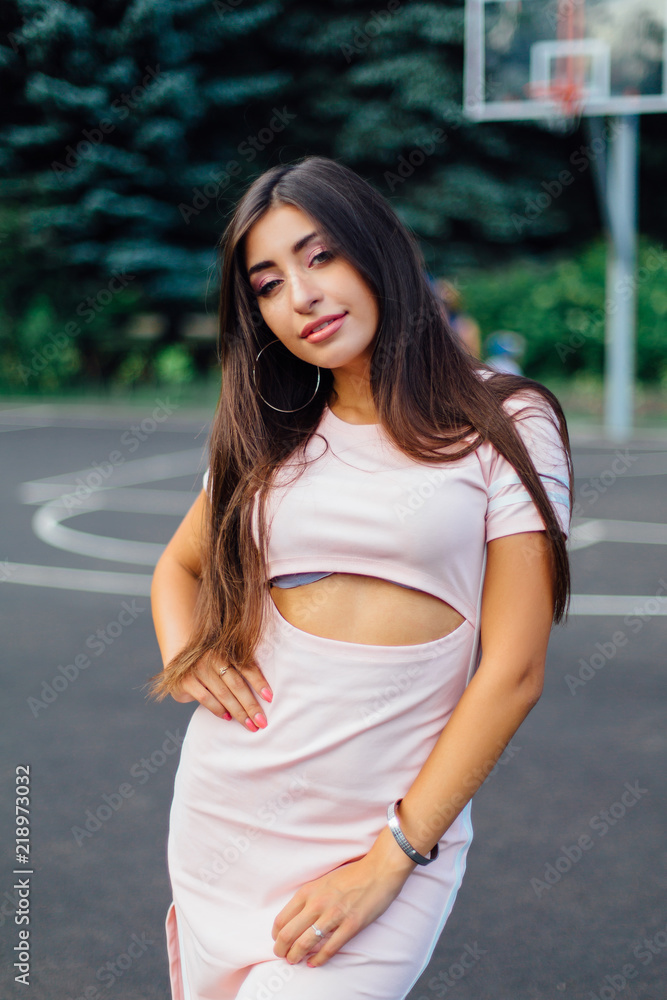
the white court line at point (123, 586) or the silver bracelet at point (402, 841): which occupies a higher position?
the silver bracelet at point (402, 841)

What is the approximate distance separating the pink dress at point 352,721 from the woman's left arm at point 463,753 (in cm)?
4

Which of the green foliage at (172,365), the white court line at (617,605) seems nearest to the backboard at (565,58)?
the green foliage at (172,365)

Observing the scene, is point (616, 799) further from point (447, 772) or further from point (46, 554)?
point (46, 554)

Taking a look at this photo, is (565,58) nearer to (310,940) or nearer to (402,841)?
(402,841)

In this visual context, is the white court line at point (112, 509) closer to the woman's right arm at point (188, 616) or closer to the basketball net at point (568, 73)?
the woman's right arm at point (188, 616)

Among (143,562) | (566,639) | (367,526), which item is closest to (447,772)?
(367,526)

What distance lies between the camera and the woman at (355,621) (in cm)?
149

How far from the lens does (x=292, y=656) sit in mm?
1570

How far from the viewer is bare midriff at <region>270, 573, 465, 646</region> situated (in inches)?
60.4

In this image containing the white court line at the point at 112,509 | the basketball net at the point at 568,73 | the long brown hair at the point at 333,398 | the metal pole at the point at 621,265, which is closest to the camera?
the long brown hair at the point at 333,398

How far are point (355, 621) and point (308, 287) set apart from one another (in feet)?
1.73

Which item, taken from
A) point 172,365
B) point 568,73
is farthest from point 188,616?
point 172,365

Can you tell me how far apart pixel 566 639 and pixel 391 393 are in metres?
4.31

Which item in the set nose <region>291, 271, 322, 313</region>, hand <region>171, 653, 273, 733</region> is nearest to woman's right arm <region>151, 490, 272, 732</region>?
hand <region>171, 653, 273, 733</region>
